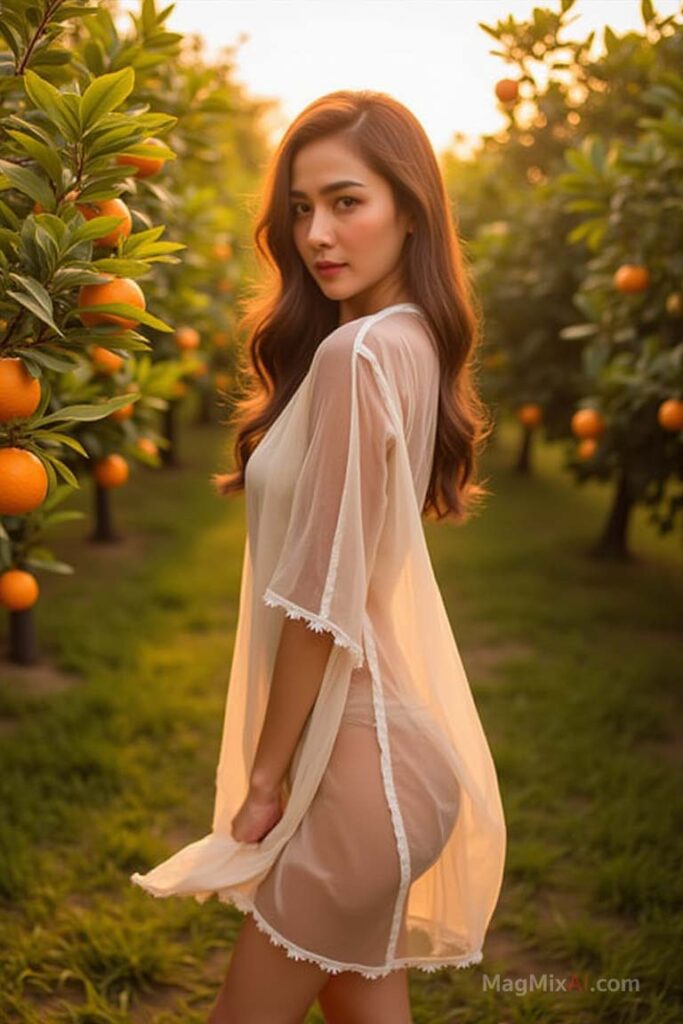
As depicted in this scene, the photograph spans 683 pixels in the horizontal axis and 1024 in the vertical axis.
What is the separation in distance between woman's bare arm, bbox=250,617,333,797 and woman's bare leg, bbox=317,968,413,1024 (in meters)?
0.36

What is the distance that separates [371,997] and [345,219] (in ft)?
4.54

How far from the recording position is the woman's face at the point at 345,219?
1789mm

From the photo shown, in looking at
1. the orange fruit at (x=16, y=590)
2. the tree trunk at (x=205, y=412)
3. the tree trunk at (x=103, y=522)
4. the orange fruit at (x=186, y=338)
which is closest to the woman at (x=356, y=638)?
the orange fruit at (x=16, y=590)

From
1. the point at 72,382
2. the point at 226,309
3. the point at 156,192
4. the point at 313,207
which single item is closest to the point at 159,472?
the point at 226,309

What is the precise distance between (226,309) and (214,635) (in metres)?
3.61

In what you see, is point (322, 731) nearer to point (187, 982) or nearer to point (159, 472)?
point (187, 982)

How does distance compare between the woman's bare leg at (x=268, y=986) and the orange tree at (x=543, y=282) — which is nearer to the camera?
the woman's bare leg at (x=268, y=986)

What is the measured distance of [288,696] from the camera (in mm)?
1700

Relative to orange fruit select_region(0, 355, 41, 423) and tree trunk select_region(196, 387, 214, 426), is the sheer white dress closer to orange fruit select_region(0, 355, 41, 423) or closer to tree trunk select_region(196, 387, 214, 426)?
orange fruit select_region(0, 355, 41, 423)

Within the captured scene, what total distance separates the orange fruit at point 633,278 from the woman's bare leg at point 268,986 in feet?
10.6

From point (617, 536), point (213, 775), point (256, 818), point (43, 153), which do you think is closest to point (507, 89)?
point (43, 153)

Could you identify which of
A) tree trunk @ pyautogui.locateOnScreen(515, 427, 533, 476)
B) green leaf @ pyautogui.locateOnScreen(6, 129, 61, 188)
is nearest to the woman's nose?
green leaf @ pyautogui.locateOnScreen(6, 129, 61, 188)

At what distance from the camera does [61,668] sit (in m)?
4.78

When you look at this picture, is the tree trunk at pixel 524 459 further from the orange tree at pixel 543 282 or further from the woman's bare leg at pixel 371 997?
the woman's bare leg at pixel 371 997
